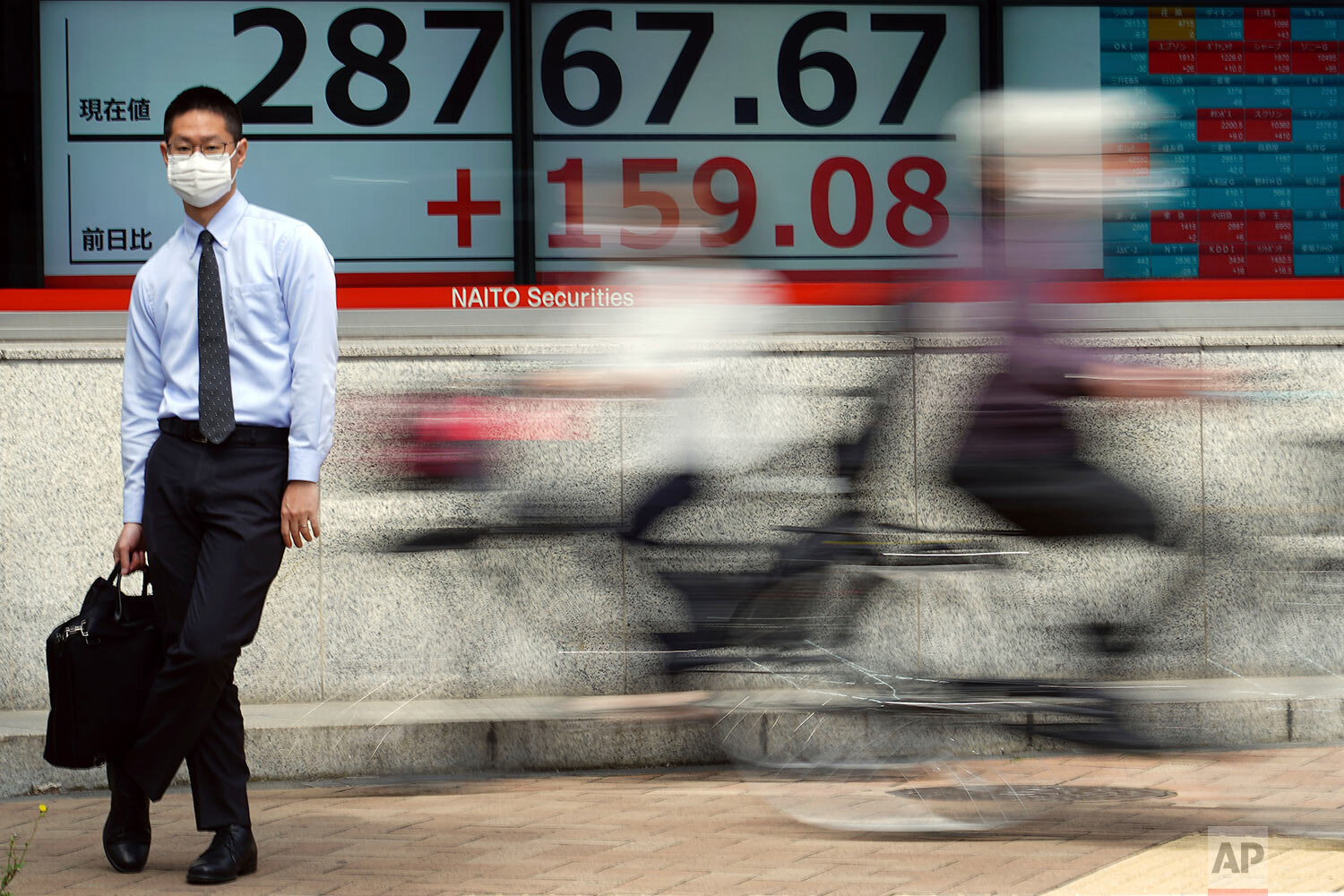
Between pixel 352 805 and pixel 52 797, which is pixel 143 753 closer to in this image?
pixel 352 805

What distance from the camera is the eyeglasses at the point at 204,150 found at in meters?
3.79

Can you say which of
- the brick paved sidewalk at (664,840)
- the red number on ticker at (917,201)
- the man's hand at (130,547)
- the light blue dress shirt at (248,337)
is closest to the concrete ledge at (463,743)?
the brick paved sidewalk at (664,840)

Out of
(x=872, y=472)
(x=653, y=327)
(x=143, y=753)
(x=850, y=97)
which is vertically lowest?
(x=143, y=753)

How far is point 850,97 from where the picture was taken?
6.77 meters

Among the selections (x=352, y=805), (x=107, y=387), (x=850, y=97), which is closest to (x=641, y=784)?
(x=352, y=805)

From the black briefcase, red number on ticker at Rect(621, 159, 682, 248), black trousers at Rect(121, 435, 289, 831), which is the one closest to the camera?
black trousers at Rect(121, 435, 289, 831)

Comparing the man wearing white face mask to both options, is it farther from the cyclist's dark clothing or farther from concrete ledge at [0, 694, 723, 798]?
the cyclist's dark clothing

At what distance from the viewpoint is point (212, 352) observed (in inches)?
147

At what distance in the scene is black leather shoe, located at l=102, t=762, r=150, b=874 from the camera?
392cm

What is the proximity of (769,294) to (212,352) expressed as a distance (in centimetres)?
318

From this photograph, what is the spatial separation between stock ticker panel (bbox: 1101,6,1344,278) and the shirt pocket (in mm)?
4150

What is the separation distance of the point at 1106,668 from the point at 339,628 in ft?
10.1

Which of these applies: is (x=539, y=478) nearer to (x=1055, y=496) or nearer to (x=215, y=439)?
(x=215, y=439)

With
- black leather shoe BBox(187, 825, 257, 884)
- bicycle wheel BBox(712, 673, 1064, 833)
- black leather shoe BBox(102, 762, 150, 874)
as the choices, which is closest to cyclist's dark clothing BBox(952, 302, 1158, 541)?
bicycle wheel BBox(712, 673, 1064, 833)
